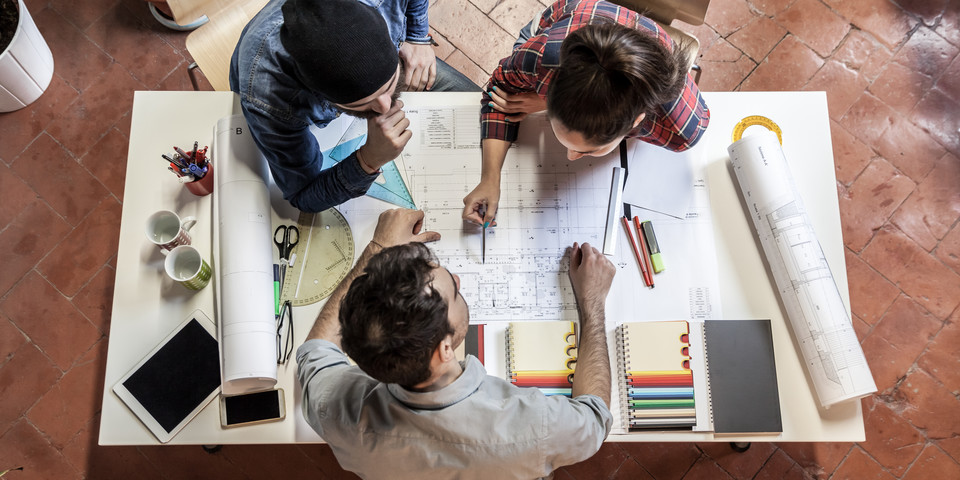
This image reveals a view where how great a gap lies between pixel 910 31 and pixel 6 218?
4.32 m

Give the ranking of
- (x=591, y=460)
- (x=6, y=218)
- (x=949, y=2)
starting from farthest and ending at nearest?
Answer: (x=949, y=2), (x=6, y=218), (x=591, y=460)

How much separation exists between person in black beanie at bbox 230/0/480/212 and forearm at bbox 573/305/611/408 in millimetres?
722

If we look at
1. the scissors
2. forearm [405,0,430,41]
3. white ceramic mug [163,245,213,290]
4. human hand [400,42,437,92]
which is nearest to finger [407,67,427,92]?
human hand [400,42,437,92]

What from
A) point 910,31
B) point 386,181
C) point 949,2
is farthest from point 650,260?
point 949,2

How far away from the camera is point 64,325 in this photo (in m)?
2.58

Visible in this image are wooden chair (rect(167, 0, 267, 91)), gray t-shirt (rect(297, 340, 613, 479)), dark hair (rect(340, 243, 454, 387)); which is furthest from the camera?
wooden chair (rect(167, 0, 267, 91))

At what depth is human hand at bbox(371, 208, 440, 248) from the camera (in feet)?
5.63

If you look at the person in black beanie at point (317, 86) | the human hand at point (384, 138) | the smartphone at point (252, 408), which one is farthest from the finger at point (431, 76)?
the smartphone at point (252, 408)

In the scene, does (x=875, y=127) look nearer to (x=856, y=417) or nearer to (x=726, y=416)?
(x=856, y=417)

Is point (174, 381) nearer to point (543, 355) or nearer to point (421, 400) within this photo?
point (421, 400)

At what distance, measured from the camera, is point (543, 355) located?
1.65m

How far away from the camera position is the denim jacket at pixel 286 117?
149cm

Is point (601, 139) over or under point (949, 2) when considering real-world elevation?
over

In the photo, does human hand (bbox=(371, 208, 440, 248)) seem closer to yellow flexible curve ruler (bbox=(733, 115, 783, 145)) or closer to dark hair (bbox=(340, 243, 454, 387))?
dark hair (bbox=(340, 243, 454, 387))
